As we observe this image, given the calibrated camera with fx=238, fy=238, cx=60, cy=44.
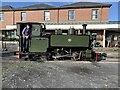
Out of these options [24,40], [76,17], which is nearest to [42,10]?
[76,17]

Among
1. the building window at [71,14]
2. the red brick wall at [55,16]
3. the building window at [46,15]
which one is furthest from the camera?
the building window at [46,15]

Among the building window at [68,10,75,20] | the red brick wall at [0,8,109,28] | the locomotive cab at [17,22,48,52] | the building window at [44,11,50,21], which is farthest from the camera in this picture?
the building window at [44,11,50,21]

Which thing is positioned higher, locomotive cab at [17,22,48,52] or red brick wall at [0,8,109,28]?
red brick wall at [0,8,109,28]

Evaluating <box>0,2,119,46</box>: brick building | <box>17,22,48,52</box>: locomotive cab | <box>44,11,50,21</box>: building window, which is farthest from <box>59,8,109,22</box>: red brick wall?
<box>17,22,48,52</box>: locomotive cab

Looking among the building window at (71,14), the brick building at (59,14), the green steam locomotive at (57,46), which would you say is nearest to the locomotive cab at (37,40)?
the green steam locomotive at (57,46)

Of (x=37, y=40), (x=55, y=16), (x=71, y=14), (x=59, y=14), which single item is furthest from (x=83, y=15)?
(x=37, y=40)

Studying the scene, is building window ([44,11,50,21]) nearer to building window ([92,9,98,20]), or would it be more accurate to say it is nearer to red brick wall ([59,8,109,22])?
red brick wall ([59,8,109,22])

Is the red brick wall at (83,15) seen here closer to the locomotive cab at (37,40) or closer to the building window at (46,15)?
the building window at (46,15)

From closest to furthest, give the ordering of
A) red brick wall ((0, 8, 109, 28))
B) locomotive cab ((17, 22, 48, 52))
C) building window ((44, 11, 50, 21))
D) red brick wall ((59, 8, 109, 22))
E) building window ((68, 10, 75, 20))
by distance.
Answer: locomotive cab ((17, 22, 48, 52)), red brick wall ((59, 8, 109, 22)), red brick wall ((0, 8, 109, 28)), building window ((68, 10, 75, 20)), building window ((44, 11, 50, 21))

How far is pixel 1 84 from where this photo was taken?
812 centimetres

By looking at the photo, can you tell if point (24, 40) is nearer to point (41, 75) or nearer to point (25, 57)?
point (25, 57)

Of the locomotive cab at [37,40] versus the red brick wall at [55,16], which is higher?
the red brick wall at [55,16]

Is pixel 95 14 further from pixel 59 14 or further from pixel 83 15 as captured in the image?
pixel 59 14

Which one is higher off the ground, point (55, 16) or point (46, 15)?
point (46, 15)
